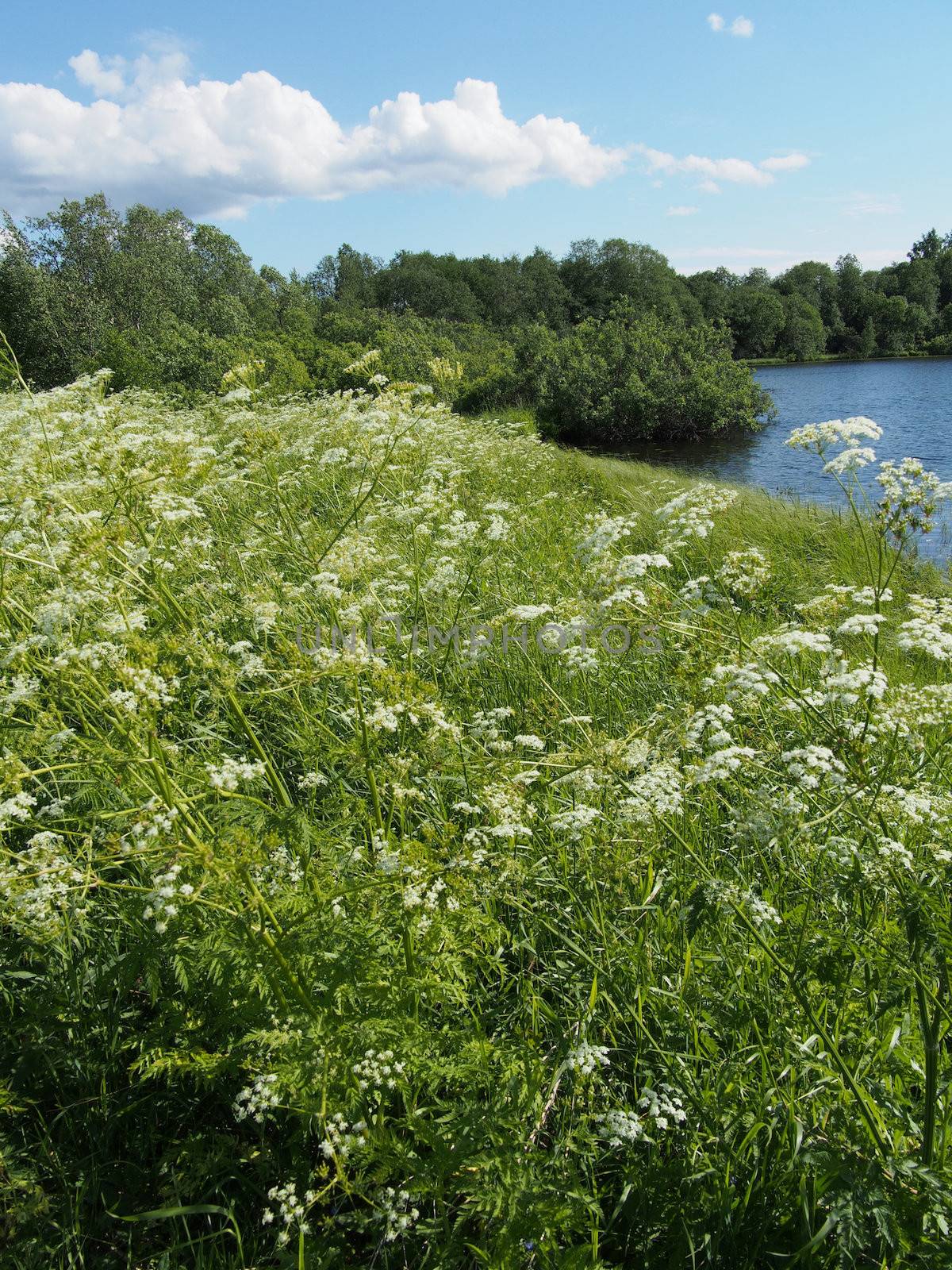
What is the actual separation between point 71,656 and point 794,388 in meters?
51.8

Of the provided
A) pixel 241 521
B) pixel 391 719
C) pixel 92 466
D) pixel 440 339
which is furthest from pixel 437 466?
pixel 440 339

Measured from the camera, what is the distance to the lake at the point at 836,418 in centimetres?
1733

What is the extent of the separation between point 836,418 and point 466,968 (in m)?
33.5

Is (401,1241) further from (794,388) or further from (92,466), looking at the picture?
(794,388)

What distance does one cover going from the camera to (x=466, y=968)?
2779 millimetres

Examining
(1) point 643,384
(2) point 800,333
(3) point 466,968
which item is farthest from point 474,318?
(3) point 466,968

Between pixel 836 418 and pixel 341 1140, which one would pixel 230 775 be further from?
pixel 836 418

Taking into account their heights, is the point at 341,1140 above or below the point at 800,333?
below

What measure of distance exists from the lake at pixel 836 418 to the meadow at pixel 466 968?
6837 millimetres

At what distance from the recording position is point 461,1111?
201 cm

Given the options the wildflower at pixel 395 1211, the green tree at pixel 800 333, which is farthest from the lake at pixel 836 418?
the green tree at pixel 800 333

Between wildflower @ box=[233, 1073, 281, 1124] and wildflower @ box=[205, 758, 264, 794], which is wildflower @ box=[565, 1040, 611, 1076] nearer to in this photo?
wildflower @ box=[233, 1073, 281, 1124]

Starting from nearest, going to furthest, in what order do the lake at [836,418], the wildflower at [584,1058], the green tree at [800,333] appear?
the wildflower at [584,1058]
the lake at [836,418]
the green tree at [800,333]

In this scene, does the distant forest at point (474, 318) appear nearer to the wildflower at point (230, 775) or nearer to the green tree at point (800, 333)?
the green tree at point (800, 333)
